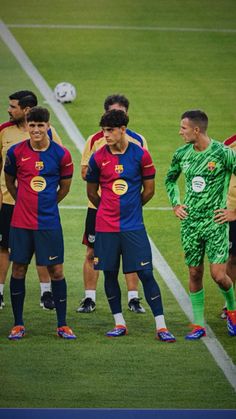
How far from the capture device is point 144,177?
1344 centimetres

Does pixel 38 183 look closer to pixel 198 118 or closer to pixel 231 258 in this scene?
pixel 198 118

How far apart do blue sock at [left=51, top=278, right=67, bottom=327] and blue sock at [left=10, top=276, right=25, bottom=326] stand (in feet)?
0.97

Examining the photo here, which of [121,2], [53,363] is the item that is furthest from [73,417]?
[121,2]

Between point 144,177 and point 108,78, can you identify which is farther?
point 108,78

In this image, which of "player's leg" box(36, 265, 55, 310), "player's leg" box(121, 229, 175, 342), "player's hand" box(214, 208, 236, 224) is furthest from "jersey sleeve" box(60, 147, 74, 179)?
"player's leg" box(36, 265, 55, 310)

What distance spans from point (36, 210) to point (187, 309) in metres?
2.21

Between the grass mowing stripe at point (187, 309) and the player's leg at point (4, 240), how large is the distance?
1.83 m

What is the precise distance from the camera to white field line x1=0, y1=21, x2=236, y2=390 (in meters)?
12.9

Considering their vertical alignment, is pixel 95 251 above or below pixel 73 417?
above

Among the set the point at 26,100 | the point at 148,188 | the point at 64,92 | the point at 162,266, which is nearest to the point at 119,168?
the point at 148,188

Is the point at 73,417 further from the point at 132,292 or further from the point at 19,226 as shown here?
the point at 132,292

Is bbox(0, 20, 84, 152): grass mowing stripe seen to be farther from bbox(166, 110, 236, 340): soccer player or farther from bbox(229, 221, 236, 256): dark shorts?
bbox(166, 110, 236, 340): soccer player

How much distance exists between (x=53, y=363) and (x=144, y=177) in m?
1.96

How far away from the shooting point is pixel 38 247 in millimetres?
13438
